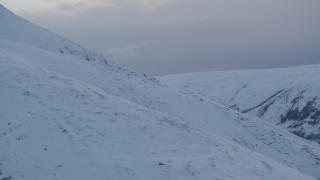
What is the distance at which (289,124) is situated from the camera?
310 ft

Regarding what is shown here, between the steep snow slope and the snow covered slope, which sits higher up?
the steep snow slope

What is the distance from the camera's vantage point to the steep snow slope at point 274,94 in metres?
92.9

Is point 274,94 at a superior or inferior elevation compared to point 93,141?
superior

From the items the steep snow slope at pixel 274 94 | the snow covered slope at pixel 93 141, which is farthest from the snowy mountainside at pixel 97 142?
the steep snow slope at pixel 274 94

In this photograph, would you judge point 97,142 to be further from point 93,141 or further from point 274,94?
point 274,94

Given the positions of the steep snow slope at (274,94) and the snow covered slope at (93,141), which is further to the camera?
the steep snow slope at (274,94)

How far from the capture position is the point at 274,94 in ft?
390

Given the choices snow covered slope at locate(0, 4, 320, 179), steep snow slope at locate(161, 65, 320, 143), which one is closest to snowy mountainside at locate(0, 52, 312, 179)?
snow covered slope at locate(0, 4, 320, 179)

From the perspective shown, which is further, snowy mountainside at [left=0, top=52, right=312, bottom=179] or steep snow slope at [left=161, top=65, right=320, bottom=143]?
steep snow slope at [left=161, top=65, right=320, bottom=143]

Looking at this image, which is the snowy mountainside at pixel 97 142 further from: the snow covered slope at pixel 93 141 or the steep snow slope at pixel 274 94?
the steep snow slope at pixel 274 94

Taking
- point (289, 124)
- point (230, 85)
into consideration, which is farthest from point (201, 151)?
point (230, 85)

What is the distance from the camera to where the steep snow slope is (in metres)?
92.9

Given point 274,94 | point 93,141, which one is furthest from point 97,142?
point 274,94

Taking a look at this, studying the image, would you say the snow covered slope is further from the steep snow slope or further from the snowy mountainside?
the steep snow slope
